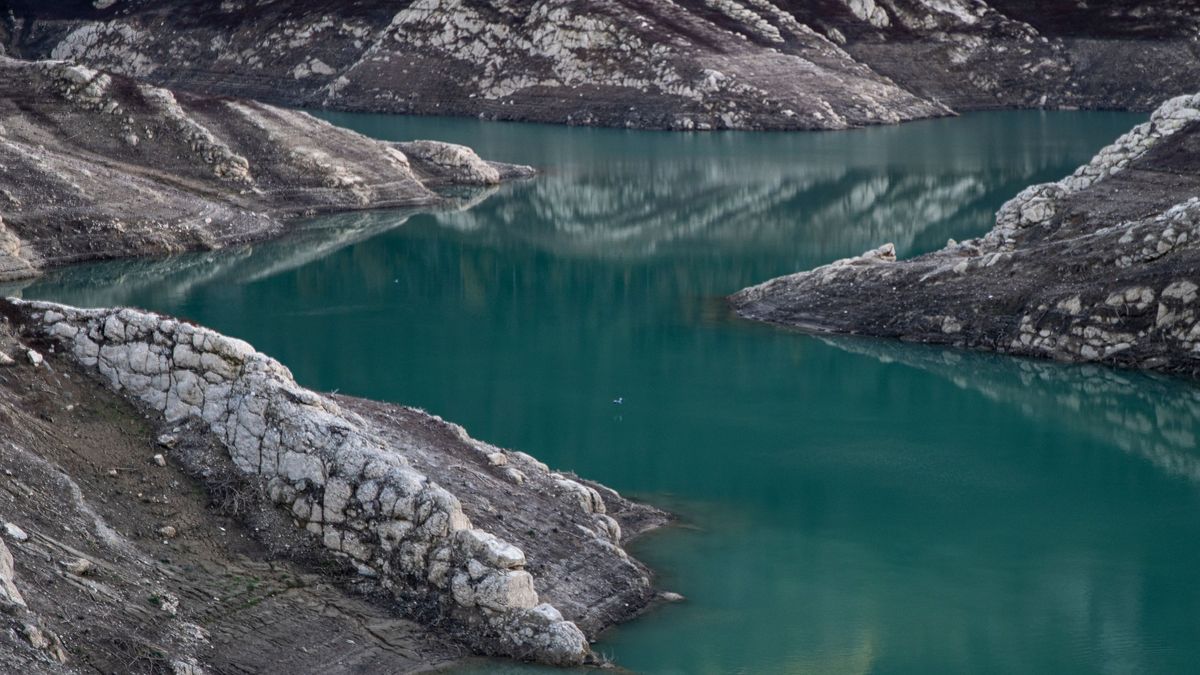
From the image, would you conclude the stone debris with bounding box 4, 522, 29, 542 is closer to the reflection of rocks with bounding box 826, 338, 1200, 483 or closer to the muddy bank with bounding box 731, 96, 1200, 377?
the reflection of rocks with bounding box 826, 338, 1200, 483

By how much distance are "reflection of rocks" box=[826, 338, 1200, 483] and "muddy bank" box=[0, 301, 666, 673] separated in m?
15.2

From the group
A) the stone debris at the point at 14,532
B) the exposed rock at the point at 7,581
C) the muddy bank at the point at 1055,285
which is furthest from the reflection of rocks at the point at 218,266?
the exposed rock at the point at 7,581

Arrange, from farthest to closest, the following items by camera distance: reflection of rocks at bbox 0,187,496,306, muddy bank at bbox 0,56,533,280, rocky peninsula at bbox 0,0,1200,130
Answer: rocky peninsula at bbox 0,0,1200,130
muddy bank at bbox 0,56,533,280
reflection of rocks at bbox 0,187,496,306

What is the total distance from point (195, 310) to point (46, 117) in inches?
676

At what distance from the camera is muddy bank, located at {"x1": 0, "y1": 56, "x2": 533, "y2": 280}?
5244 centimetres

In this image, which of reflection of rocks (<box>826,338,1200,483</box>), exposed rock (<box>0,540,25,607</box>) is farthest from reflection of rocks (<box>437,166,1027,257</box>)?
exposed rock (<box>0,540,25,607</box>)

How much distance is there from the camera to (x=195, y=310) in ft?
154

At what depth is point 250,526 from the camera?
2209 centimetres

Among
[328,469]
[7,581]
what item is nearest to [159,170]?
[328,469]

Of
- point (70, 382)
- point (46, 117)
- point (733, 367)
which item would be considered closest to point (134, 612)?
point (70, 382)

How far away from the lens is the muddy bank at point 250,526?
781 inches

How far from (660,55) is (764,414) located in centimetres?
6217

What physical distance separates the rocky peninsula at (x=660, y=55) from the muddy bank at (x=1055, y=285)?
44.1 meters

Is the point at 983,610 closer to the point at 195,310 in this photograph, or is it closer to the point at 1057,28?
the point at 195,310
